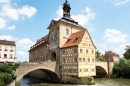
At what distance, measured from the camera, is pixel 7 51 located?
32.0 metres

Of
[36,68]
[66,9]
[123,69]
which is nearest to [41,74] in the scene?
[36,68]

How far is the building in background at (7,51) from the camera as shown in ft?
103

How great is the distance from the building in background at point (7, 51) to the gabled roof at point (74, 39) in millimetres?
10396

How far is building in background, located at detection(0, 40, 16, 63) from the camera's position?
31316 mm

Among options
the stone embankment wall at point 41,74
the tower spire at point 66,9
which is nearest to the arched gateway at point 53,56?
the stone embankment wall at point 41,74

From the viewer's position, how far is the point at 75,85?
87.4ft

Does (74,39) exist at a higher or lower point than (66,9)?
lower

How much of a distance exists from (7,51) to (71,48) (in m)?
12.9

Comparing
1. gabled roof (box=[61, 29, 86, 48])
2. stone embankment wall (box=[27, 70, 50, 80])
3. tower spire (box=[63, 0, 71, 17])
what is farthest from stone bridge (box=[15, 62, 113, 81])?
tower spire (box=[63, 0, 71, 17])

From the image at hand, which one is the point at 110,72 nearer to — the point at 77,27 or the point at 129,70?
the point at 129,70

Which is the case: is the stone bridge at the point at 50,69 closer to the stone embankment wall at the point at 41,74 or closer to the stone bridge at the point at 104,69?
the stone bridge at the point at 104,69

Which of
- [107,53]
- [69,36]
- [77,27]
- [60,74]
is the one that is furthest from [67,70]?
[107,53]

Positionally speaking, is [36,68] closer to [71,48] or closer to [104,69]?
[71,48]

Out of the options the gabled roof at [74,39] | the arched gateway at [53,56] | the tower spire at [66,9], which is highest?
the tower spire at [66,9]
